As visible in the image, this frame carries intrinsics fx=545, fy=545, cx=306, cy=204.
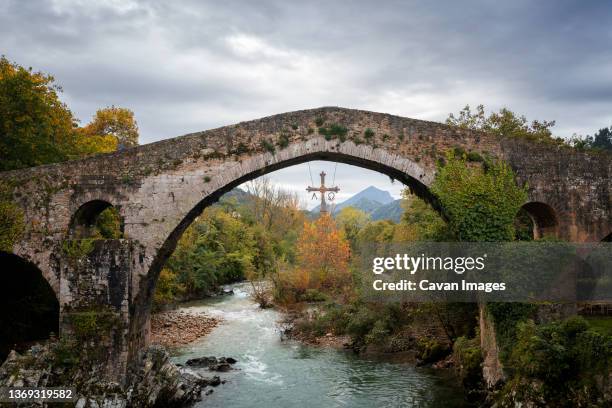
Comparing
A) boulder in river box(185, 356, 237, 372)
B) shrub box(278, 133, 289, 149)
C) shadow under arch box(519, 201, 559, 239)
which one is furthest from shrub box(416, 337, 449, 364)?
shrub box(278, 133, 289, 149)

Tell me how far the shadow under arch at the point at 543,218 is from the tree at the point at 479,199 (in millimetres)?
912

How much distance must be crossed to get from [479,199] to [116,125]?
21881 millimetres

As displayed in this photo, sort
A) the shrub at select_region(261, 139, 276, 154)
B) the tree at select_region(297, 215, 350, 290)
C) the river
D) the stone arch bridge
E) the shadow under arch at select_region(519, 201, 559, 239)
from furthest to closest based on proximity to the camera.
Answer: the tree at select_region(297, 215, 350, 290) → the shadow under arch at select_region(519, 201, 559, 239) → the river → the shrub at select_region(261, 139, 276, 154) → the stone arch bridge

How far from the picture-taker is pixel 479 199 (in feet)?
38.1

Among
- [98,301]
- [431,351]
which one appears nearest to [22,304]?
[98,301]

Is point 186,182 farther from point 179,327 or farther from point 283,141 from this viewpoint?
point 179,327

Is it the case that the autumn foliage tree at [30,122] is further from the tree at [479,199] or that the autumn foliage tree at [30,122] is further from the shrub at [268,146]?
the tree at [479,199]

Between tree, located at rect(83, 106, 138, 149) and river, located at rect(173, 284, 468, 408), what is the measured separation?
13.5 metres

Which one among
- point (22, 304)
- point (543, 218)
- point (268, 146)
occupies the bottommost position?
point (22, 304)

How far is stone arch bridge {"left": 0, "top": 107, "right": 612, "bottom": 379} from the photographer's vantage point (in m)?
10.9

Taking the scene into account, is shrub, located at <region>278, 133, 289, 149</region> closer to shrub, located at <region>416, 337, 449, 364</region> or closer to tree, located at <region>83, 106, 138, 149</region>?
shrub, located at <region>416, 337, 449, 364</region>

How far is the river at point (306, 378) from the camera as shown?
11922 millimetres

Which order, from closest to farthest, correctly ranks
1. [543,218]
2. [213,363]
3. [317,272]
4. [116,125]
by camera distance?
[543,218], [213,363], [317,272], [116,125]

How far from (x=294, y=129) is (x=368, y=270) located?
914cm
